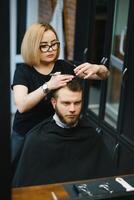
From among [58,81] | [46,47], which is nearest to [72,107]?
[58,81]

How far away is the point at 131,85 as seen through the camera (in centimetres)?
230

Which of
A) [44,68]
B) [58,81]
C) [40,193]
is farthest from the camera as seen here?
[44,68]

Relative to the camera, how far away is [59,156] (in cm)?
158

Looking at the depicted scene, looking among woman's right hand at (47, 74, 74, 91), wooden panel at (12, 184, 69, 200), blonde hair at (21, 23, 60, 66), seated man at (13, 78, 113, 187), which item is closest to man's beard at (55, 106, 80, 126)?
seated man at (13, 78, 113, 187)

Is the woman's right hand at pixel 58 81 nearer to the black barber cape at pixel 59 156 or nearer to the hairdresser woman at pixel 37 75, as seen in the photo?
the hairdresser woman at pixel 37 75

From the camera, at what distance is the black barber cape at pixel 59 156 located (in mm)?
1532

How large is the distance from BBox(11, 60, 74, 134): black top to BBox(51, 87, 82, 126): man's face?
42 mm

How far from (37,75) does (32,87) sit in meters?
0.06

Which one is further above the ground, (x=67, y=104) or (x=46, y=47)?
(x=46, y=47)

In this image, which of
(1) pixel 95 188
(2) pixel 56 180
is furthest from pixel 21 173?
(1) pixel 95 188

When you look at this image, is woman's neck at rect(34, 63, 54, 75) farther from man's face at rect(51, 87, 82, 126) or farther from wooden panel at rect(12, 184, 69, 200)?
wooden panel at rect(12, 184, 69, 200)

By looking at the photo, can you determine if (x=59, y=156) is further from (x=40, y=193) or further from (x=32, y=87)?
(x=40, y=193)

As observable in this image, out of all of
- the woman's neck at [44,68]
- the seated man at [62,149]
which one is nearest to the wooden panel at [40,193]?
the seated man at [62,149]

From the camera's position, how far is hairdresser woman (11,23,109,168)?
148cm
